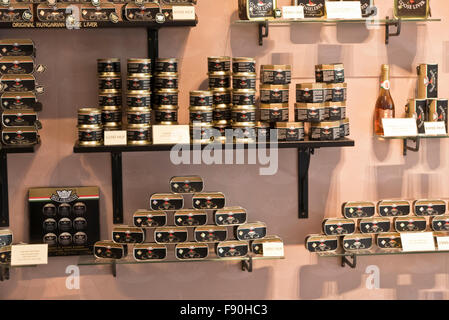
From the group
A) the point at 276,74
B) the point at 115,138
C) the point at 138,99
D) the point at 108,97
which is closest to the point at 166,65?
the point at 138,99

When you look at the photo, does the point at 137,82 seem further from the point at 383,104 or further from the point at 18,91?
the point at 383,104

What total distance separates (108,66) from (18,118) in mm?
492

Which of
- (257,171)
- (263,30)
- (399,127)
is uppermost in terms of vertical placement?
(263,30)

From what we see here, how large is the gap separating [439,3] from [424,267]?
1.44 metres

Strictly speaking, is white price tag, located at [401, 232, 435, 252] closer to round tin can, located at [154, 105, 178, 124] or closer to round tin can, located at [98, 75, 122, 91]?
round tin can, located at [154, 105, 178, 124]

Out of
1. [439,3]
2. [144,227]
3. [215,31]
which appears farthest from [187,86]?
[439,3]

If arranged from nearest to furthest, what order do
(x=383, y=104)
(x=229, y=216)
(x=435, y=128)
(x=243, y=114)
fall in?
1. (x=243, y=114)
2. (x=229, y=216)
3. (x=435, y=128)
4. (x=383, y=104)

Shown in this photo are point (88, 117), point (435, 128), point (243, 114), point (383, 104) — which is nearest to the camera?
point (88, 117)

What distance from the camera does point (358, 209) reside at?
312 centimetres

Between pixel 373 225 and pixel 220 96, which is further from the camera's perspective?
pixel 373 225

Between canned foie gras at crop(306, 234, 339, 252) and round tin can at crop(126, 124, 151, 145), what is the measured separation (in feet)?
3.25

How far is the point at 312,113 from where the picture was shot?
2.94 m

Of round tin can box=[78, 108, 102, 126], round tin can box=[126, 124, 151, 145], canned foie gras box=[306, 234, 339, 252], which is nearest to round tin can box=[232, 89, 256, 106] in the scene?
round tin can box=[126, 124, 151, 145]
